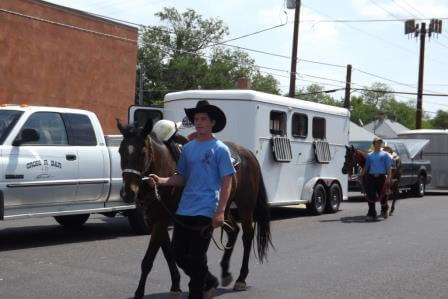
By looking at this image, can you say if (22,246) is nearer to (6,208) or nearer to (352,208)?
(6,208)

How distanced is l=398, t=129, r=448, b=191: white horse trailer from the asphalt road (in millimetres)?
12231

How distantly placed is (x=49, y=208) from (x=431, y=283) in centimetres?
547

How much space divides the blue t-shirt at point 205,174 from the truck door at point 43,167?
14.8ft

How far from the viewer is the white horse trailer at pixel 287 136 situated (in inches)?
517

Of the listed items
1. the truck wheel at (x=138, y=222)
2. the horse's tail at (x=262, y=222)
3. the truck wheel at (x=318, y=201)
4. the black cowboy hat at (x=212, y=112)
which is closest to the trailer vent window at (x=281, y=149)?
the truck wheel at (x=318, y=201)

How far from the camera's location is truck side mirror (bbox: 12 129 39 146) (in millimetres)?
9328

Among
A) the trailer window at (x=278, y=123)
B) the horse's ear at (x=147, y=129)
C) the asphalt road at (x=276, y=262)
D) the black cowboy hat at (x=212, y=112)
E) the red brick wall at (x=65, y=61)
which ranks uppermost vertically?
the red brick wall at (x=65, y=61)

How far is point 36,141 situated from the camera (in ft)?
31.9

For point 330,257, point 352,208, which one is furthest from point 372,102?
point 330,257

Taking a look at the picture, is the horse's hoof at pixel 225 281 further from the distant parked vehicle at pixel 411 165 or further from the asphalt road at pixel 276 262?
the distant parked vehicle at pixel 411 165

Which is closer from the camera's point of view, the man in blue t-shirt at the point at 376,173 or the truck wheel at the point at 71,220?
the truck wheel at the point at 71,220

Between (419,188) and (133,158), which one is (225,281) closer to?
(133,158)

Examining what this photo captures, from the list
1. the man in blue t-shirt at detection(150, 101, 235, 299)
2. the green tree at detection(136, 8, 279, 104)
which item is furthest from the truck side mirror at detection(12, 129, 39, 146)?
the green tree at detection(136, 8, 279, 104)

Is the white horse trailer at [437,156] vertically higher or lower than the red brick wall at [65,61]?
lower
